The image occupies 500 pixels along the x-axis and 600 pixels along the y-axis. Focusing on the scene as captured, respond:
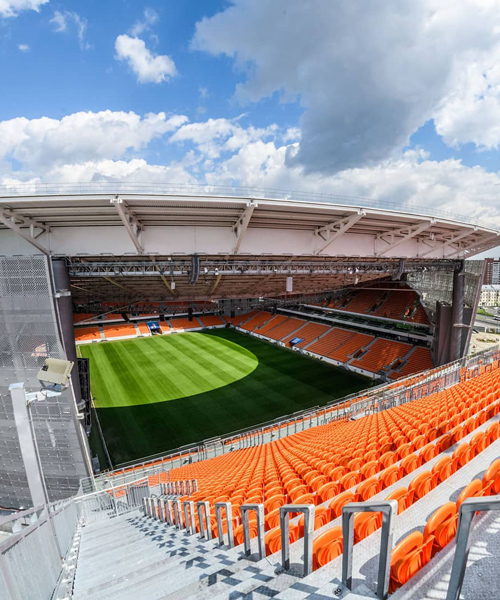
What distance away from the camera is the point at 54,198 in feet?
23.1

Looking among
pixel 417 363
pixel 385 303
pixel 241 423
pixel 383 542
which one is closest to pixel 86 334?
pixel 241 423

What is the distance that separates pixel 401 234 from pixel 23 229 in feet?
44.5

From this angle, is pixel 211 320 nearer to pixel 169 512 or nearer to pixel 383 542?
pixel 169 512

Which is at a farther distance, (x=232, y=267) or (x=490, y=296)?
(x=490, y=296)

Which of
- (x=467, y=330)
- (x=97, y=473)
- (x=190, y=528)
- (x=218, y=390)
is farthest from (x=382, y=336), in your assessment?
(x=190, y=528)

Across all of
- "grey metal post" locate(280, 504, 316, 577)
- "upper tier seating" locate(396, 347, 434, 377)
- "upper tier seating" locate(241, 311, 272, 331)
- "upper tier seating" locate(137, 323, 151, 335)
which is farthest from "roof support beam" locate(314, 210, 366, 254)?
"upper tier seating" locate(137, 323, 151, 335)

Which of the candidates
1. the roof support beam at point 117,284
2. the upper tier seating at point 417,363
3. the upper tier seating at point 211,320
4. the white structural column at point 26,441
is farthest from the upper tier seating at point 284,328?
the white structural column at point 26,441

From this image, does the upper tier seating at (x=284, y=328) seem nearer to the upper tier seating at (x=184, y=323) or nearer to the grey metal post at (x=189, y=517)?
→ the upper tier seating at (x=184, y=323)

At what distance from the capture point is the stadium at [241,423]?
191cm

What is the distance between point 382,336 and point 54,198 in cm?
2631

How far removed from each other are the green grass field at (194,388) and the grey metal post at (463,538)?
15.0 m

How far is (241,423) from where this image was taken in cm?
1606

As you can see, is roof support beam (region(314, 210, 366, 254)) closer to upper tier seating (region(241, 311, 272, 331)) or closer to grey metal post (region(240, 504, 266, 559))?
grey metal post (region(240, 504, 266, 559))

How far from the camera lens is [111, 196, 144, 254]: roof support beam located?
7.31m
